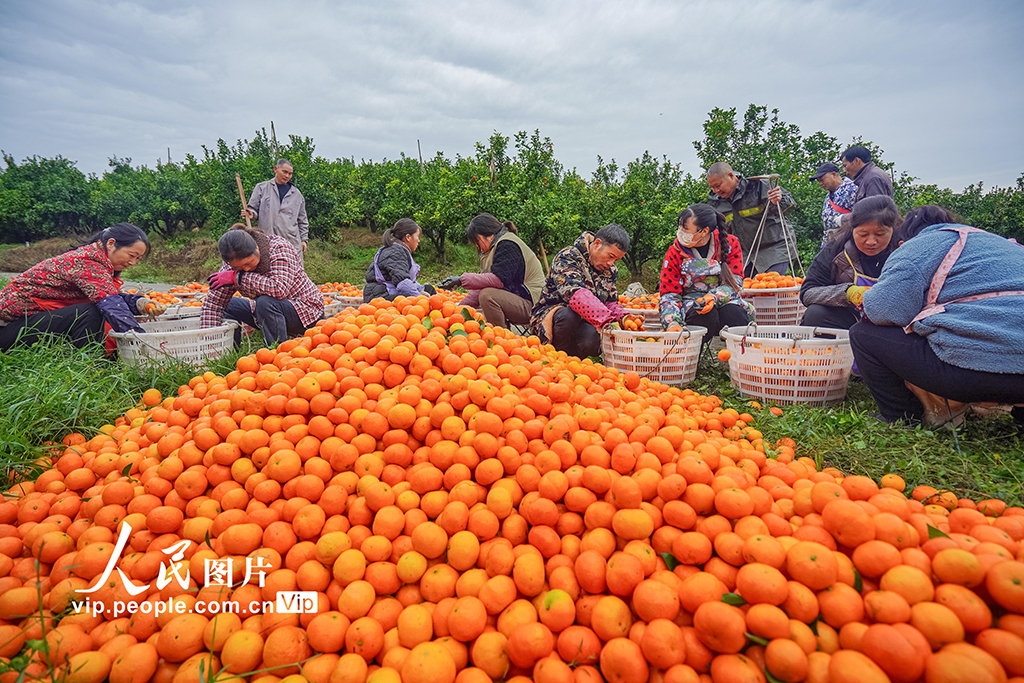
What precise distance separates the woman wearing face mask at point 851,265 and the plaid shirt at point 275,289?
17.5 feet

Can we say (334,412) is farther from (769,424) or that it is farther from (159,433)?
(769,424)

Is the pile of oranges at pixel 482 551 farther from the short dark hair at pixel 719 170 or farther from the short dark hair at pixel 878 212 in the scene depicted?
the short dark hair at pixel 719 170

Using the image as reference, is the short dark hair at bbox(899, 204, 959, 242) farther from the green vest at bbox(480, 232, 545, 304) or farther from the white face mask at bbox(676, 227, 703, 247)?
the green vest at bbox(480, 232, 545, 304)

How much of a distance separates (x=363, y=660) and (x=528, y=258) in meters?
4.76

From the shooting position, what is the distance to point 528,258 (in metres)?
5.62

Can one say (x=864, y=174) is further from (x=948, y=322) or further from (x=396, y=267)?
(x=396, y=267)

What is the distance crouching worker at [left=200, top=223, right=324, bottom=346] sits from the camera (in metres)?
4.57

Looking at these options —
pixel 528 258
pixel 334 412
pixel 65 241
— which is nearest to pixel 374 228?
pixel 65 241

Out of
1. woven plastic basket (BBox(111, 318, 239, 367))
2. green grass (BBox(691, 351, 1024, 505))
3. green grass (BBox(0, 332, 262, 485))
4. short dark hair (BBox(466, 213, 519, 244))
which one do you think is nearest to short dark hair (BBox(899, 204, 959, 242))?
green grass (BBox(691, 351, 1024, 505))

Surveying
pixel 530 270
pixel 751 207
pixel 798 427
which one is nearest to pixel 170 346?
pixel 530 270

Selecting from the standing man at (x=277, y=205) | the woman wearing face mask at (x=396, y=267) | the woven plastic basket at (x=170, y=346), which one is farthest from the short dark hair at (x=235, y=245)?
the standing man at (x=277, y=205)

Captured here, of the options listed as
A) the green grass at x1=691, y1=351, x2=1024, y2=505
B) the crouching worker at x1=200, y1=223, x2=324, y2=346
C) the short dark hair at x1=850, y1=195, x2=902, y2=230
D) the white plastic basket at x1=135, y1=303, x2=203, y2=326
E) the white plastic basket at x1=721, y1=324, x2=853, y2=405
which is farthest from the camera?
the white plastic basket at x1=135, y1=303, x2=203, y2=326

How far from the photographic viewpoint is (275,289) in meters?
4.85

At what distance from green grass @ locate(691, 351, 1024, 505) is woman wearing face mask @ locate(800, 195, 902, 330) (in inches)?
44.6
